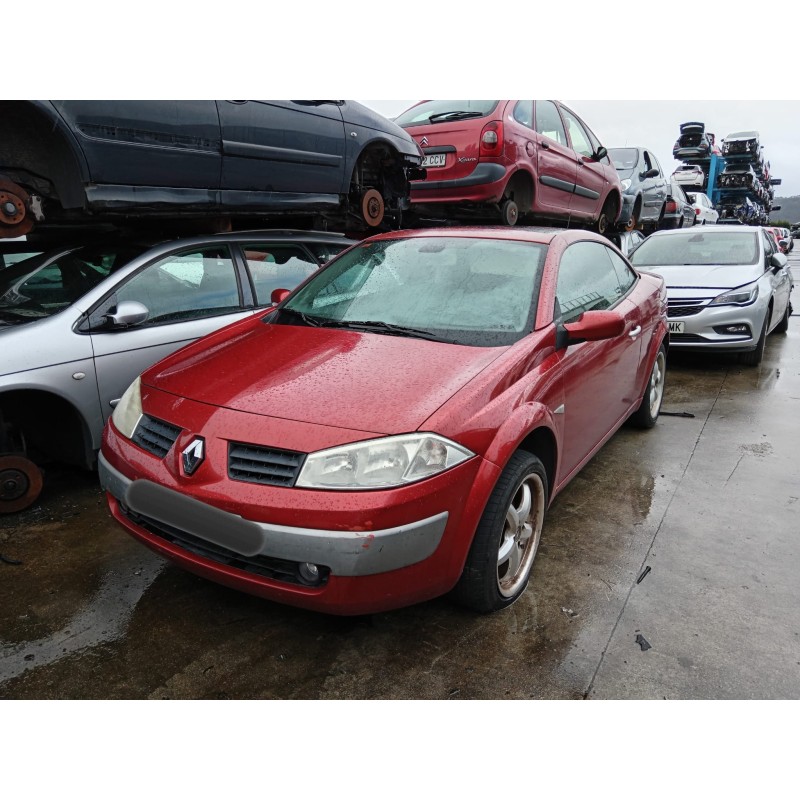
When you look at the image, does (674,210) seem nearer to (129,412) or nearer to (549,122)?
(549,122)

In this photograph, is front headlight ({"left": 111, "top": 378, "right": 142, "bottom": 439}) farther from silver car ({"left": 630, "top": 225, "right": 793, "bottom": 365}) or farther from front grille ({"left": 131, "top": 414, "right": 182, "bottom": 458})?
silver car ({"left": 630, "top": 225, "right": 793, "bottom": 365})

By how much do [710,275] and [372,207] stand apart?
3.67 metres

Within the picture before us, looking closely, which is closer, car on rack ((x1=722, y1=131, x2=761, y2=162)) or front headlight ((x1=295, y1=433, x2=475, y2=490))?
front headlight ((x1=295, y1=433, x2=475, y2=490))

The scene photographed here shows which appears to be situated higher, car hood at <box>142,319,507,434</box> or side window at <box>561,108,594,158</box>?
side window at <box>561,108,594,158</box>

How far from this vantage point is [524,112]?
20.6 ft

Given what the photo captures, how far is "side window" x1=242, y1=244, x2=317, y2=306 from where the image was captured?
164 inches

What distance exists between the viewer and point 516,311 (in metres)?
2.78

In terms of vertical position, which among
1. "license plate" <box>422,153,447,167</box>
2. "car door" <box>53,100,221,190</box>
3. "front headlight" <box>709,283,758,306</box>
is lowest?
"front headlight" <box>709,283,758,306</box>

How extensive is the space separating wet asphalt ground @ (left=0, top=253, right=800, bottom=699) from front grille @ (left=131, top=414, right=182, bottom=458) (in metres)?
0.68

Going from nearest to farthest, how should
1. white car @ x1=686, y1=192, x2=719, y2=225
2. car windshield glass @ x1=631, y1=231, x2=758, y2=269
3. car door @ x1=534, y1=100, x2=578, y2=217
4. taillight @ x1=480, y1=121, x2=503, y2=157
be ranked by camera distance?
taillight @ x1=480, y1=121, x2=503, y2=157
car door @ x1=534, y1=100, x2=578, y2=217
car windshield glass @ x1=631, y1=231, x2=758, y2=269
white car @ x1=686, y1=192, x2=719, y2=225

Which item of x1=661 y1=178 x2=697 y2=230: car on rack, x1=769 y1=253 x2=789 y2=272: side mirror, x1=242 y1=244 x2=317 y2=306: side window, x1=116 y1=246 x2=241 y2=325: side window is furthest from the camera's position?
x1=661 y1=178 x2=697 y2=230: car on rack

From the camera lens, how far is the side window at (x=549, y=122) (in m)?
6.61

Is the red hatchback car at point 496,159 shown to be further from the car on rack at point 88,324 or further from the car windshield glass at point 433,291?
the car windshield glass at point 433,291

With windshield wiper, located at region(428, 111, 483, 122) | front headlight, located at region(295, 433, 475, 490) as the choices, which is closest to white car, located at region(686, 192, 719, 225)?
windshield wiper, located at region(428, 111, 483, 122)
